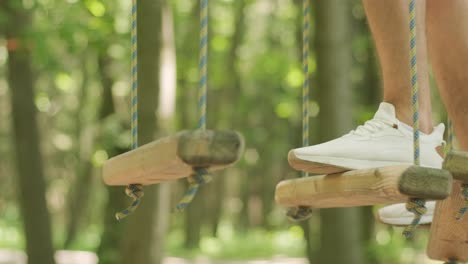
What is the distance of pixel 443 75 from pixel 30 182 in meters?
7.84

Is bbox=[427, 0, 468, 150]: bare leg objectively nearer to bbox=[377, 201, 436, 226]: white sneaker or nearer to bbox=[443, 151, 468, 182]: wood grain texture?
bbox=[377, 201, 436, 226]: white sneaker

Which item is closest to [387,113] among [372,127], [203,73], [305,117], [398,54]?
[372,127]

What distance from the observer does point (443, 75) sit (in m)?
3.21

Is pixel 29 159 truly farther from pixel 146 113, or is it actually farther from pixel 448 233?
A: pixel 448 233

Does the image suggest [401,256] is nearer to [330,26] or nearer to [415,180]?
[330,26]

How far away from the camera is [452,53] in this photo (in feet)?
10.5

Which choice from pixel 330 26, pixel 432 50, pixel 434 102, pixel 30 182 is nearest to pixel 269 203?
pixel 434 102

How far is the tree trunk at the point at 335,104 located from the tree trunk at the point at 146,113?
1.53 metres

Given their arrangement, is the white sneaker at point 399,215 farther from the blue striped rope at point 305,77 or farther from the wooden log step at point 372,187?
the blue striped rope at point 305,77

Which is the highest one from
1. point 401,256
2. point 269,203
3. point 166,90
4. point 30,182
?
point 166,90

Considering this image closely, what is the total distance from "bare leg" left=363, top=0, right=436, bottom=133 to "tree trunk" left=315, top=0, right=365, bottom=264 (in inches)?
197

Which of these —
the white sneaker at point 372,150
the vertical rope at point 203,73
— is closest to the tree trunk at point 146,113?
the white sneaker at point 372,150

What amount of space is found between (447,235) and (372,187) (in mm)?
641

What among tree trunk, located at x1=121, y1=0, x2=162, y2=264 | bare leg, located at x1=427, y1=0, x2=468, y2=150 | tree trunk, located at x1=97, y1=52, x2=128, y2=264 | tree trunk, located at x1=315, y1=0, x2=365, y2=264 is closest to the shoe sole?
bare leg, located at x1=427, y1=0, x2=468, y2=150
